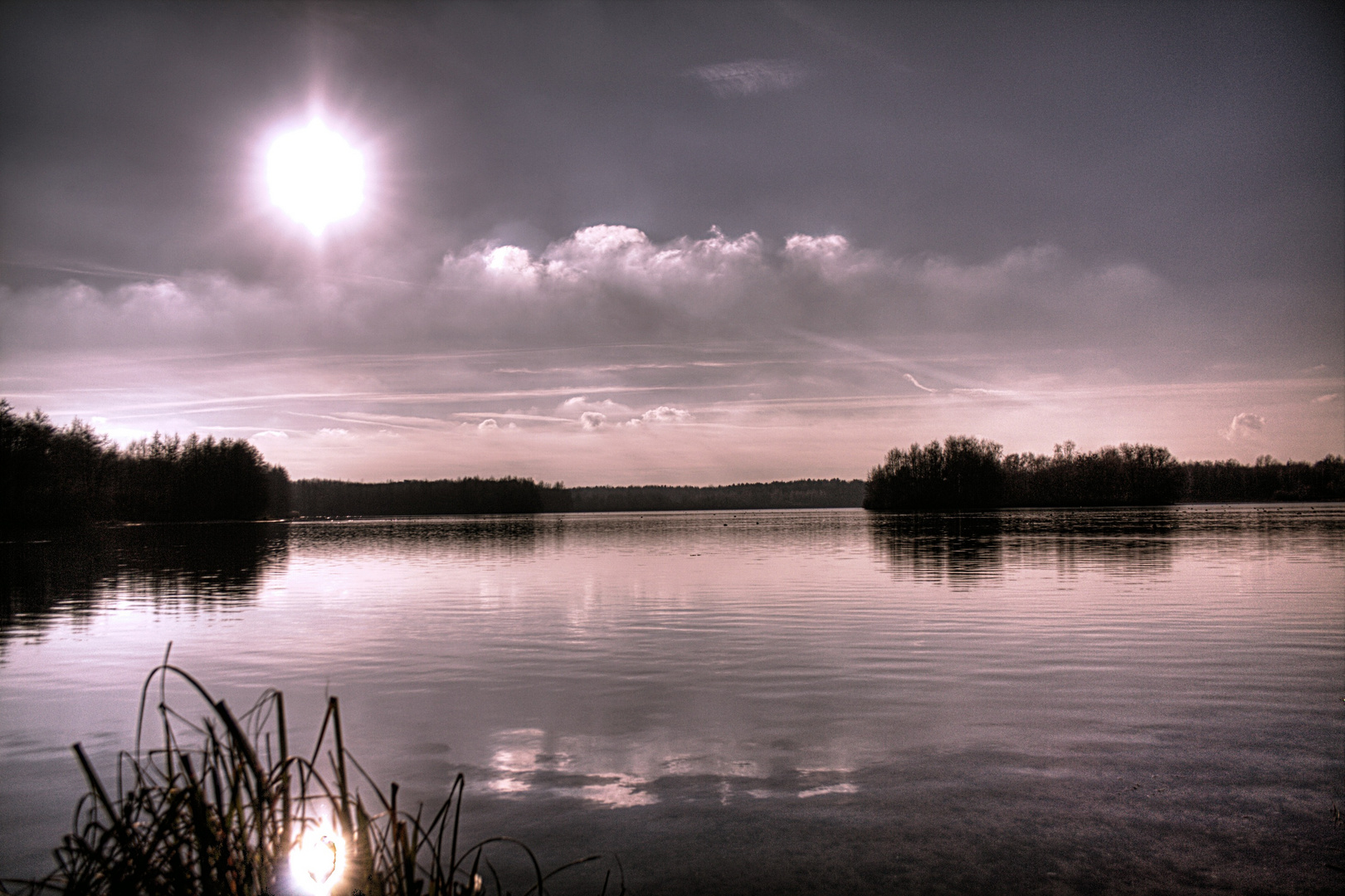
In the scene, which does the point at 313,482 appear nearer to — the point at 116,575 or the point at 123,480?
the point at 123,480

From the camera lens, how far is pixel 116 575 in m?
30.0

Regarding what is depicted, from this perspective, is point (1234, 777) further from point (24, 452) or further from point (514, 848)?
point (24, 452)

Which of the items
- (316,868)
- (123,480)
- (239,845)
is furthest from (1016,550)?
(123,480)

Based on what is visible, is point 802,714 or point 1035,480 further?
point 1035,480

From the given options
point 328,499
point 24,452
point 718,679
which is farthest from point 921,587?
point 328,499

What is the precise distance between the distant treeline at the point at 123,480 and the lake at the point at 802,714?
4914 centimetres

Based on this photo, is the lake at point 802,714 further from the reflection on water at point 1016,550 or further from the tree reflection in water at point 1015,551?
the reflection on water at point 1016,550

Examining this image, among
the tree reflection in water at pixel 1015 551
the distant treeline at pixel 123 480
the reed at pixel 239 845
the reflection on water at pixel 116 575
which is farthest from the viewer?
the distant treeline at pixel 123 480

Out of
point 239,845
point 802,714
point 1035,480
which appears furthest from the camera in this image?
point 1035,480

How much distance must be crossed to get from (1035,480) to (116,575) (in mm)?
148544

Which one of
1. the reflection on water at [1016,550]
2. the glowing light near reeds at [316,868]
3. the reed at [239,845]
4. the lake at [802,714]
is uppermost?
the reed at [239,845]

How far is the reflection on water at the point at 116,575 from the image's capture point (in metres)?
21.3

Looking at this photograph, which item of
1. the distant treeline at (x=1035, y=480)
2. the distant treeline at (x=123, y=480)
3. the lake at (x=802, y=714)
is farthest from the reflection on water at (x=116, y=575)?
the distant treeline at (x=1035, y=480)

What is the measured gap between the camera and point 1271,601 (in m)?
18.9
